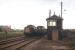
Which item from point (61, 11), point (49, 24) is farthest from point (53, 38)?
point (61, 11)

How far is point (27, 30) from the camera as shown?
159 feet

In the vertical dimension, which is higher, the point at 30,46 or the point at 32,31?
the point at 32,31

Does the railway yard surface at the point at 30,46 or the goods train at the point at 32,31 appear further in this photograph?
the goods train at the point at 32,31

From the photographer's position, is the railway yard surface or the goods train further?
the goods train

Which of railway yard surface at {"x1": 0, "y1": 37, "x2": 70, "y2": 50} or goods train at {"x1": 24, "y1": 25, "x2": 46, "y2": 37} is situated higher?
goods train at {"x1": 24, "y1": 25, "x2": 46, "y2": 37}

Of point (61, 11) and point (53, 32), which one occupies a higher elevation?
point (61, 11)

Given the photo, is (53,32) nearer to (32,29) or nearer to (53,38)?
(53,38)

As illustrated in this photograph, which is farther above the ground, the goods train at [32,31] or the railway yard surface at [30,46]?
the goods train at [32,31]

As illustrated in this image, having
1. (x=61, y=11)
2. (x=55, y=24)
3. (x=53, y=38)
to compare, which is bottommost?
(x=53, y=38)

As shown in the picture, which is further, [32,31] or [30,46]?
[32,31]

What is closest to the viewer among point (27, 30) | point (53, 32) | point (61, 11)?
point (53, 32)

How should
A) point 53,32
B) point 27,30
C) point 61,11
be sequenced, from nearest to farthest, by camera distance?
point 53,32, point 27,30, point 61,11

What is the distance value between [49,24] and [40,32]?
412 inches

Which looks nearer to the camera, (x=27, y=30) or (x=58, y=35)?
(x=58, y=35)
